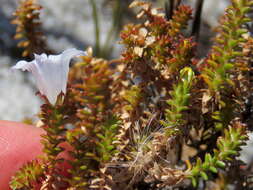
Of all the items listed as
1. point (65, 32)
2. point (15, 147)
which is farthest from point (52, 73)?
point (65, 32)

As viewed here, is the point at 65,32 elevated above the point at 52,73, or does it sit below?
above

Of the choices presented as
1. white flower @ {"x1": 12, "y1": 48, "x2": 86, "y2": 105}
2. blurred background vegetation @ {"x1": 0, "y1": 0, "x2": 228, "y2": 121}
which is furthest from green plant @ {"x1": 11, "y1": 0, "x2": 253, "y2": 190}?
blurred background vegetation @ {"x1": 0, "y1": 0, "x2": 228, "y2": 121}

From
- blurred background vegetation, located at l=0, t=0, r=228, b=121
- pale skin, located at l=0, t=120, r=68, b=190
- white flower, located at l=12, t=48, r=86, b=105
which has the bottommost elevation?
pale skin, located at l=0, t=120, r=68, b=190

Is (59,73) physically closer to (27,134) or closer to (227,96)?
(27,134)

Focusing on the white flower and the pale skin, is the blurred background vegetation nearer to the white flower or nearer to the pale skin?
the pale skin

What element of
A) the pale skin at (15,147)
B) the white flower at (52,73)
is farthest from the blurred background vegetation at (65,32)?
the white flower at (52,73)

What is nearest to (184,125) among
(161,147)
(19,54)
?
(161,147)

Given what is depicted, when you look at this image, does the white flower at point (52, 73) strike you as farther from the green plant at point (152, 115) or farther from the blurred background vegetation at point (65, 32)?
the blurred background vegetation at point (65, 32)

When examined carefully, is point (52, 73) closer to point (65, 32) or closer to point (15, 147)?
point (15, 147)
